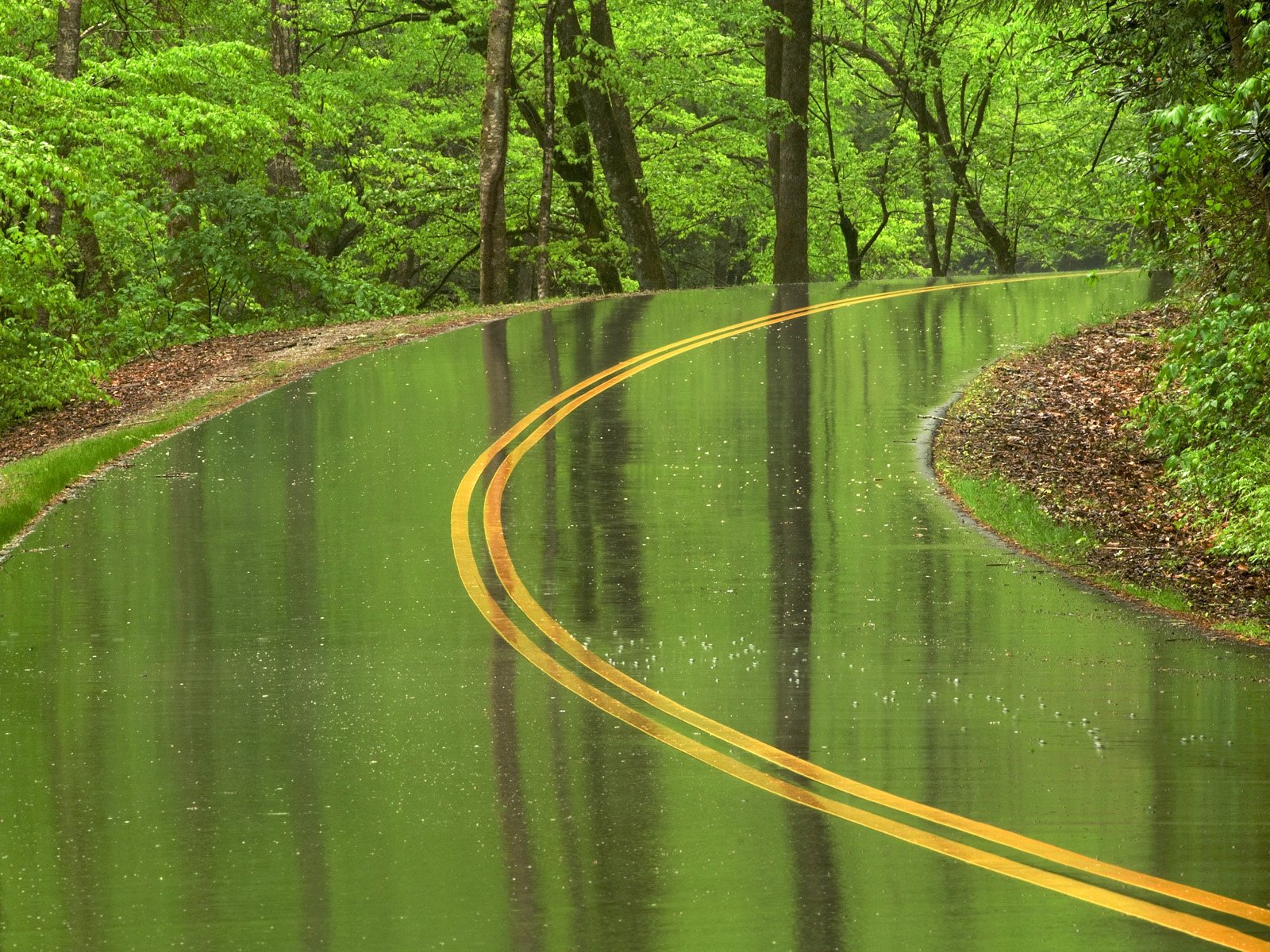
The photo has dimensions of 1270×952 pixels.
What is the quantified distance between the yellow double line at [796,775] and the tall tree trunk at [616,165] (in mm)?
20901

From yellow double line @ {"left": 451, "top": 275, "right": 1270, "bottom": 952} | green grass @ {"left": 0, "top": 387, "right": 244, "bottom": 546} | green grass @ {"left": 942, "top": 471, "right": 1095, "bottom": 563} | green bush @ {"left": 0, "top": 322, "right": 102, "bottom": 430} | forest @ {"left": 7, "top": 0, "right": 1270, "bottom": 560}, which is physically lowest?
yellow double line @ {"left": 451, "top": 275, "right": 1270, "bottom": 952}

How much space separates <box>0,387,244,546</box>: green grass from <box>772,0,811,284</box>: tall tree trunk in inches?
699

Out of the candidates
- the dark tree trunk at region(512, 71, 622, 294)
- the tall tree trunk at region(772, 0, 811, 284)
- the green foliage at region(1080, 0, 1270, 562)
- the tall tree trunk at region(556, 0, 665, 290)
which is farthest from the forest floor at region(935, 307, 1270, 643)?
the dark tree trunk at region(512, 71, 622, 294)

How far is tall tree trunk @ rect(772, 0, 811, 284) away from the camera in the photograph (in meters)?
33.8

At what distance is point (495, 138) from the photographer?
29109 mm

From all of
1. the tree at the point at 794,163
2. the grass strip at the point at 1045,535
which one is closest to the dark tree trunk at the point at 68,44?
the grass strip at the point at 1045,535

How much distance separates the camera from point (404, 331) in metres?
23.3

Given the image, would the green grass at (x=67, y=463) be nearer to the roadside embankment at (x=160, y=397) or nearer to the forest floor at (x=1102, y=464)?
the roadside embankment at (x=160, y=397)

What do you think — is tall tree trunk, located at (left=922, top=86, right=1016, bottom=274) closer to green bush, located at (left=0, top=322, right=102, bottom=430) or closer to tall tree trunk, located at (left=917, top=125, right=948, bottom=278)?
tall tree trunk, located at (left=917, top=125, right=948, bottom=278)

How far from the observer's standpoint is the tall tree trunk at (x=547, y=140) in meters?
31.1

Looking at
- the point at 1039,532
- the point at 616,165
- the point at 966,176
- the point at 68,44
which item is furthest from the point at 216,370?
the point at 966,176

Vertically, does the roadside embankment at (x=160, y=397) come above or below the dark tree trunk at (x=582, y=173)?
below

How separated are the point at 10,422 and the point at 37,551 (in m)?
9.26

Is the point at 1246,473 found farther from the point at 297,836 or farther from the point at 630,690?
the point at 297,836
